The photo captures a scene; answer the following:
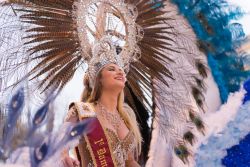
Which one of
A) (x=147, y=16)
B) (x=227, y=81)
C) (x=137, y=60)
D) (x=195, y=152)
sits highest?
(x=147, y=16)

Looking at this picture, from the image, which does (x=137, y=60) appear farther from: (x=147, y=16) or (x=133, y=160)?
(x=133, y=160)

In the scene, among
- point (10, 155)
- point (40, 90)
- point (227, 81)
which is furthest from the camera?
point (227, 81)

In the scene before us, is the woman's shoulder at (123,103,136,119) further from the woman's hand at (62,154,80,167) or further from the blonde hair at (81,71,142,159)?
the woman's hand at (62,154,80,167)

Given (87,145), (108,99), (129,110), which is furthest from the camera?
(129,110)

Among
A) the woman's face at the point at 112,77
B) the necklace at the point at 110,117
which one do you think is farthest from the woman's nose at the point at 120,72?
the necklace at the point at 110,117

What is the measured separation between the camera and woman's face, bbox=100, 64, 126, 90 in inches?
92.7

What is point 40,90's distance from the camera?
2.31 meters

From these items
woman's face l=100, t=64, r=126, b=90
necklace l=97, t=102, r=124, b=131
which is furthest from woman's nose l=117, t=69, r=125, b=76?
necklace l=97, t=102, r=124, b=131

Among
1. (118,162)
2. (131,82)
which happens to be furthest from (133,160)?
(131,82)

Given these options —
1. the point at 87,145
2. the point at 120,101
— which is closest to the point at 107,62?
the point at 120,101

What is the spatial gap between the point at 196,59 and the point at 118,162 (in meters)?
0.86

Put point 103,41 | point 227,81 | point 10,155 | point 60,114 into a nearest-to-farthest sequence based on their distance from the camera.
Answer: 1. point 10,155
2. point 60,114
3. point 103,41
4. point 227,81

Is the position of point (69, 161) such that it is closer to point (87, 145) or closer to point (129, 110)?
point (87, 145)

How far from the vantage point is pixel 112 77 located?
236 centimetres
